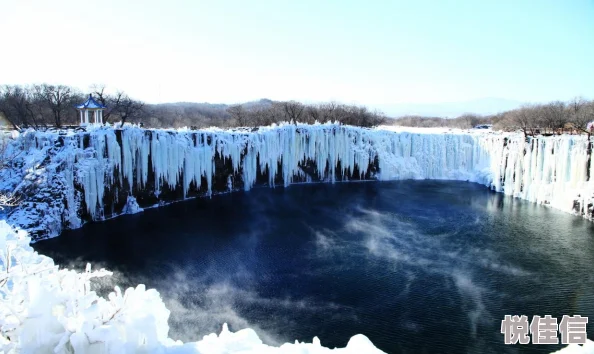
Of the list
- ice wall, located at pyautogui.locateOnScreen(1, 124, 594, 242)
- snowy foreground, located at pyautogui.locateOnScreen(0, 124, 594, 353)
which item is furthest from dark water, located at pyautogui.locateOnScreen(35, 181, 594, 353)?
snowy foreground, located at pyautogui.locateOnScreen(0, 124, 594, 353)

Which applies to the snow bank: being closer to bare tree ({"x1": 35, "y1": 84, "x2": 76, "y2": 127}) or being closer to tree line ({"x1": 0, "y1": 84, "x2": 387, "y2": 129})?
tree line ({"x1": 0, "y1": 84, "x2": 387, "y2": 129})

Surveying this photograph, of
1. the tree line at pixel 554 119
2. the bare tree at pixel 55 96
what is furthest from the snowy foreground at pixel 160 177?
the bare tree at pixel 55 96

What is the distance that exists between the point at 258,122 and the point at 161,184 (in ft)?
73.1

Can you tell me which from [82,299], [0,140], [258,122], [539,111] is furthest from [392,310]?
[539,111]

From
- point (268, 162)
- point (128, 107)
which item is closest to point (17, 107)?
point (128, 107)

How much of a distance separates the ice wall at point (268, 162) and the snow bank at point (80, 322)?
13.1 meters

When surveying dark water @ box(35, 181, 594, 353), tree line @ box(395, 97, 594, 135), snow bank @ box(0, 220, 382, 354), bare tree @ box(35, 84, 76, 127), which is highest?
bare tree @ box(35, 84, 76, 127)

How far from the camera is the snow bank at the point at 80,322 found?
3.40 metres

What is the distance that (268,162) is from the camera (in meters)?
26.5

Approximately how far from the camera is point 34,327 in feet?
11.2

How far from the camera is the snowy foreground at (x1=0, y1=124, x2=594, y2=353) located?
354 cm

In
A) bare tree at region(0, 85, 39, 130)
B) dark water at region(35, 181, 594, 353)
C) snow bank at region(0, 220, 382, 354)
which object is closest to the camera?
snow bank at region(0, 220, 382, 354)

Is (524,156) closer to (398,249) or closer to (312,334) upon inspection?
(398,249)

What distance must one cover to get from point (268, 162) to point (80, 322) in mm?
23136
